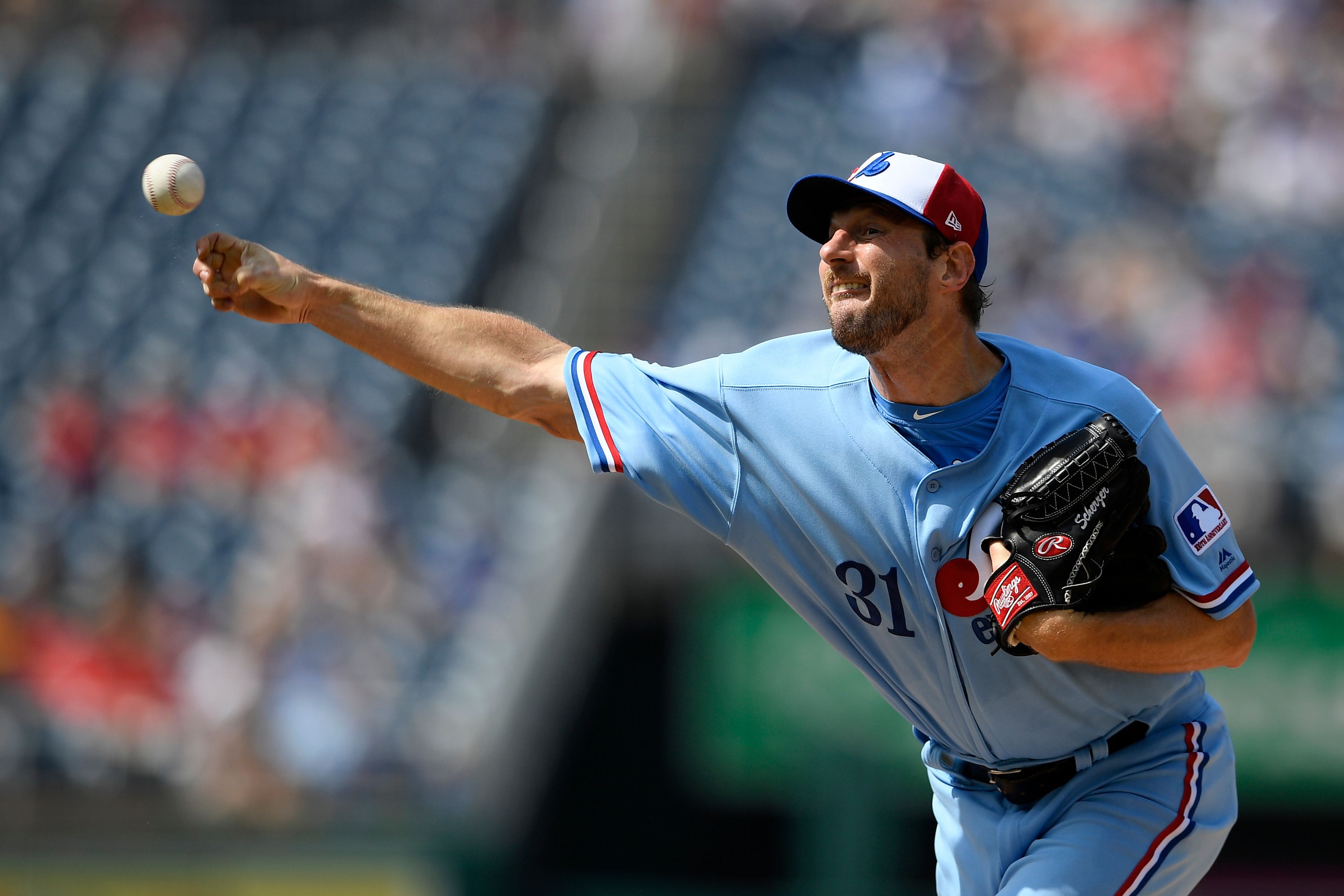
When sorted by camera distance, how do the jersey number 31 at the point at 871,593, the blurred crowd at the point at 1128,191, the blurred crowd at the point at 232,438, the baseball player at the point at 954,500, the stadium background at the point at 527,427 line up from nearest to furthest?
the baseball player at the point at 954,500
the jersey number 31 at the point at 871,593
the stadium background at the point at 527,427
the blurred crowd at the point at 232,438
the blurred crowd at the point at 1128,191

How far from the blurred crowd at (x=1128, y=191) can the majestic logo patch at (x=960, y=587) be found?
5.57 m

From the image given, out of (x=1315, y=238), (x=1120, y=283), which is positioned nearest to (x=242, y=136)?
(x=1120, y=283)

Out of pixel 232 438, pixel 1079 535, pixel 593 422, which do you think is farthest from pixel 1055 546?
pixel 232 438

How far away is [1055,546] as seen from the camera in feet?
10.5

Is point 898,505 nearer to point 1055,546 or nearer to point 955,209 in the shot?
point 1055,546

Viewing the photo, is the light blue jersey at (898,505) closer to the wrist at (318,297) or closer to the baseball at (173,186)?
the wrist at (318,297)

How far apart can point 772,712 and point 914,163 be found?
5739mm

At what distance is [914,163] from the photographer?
11.3ft

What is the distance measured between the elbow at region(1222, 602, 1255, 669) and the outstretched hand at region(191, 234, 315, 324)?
2.06m

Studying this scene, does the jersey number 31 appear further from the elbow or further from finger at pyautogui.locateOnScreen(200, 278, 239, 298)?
finger at pyautogui.locateOnScreen(200, 278, 239, 298)

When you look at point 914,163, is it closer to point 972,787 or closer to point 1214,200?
point 972,787

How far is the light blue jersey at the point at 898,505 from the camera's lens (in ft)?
11.2

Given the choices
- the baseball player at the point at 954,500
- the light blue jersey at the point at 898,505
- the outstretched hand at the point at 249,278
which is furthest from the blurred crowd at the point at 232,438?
the light blue jersey at the point at 898,505

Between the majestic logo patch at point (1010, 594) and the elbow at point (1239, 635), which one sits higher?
the elbow at point (1239, 635)
